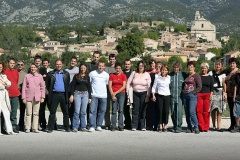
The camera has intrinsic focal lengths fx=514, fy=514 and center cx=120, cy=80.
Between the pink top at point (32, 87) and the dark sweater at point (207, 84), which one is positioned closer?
the pink top at point (32, 87)

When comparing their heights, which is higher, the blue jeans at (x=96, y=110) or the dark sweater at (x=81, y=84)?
the dark sweater at (x=81, y=84)

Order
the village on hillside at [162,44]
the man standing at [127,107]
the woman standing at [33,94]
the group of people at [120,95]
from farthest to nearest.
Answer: the village on hillside at [162,44] → the man standing at [127,107] → the group of people at [120,95] → the woman standing at [33,94]

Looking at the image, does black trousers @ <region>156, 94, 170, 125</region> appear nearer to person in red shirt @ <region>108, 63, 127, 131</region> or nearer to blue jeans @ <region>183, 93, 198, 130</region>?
blue jeans @ <region>183, 93, 198, 130</region>

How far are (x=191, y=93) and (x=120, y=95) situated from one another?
5.00 feet

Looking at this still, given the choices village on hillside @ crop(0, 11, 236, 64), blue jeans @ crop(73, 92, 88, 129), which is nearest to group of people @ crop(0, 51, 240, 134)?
blue jeans @ crop(73, 92, 88, 129)

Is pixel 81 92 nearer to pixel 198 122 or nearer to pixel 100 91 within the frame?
pixel 100 91

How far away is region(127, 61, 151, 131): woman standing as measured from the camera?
11.0 meters

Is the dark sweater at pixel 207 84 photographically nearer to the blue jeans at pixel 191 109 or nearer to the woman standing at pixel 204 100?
the woman standing at pixel 204 100

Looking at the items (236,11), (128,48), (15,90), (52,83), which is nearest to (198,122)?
(52,83)

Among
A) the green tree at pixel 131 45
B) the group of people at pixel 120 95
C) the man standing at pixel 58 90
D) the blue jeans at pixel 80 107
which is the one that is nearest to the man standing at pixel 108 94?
the group of people at pixel 120 95

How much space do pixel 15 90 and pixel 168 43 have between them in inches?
4857

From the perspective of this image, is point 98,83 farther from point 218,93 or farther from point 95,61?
point 218,93

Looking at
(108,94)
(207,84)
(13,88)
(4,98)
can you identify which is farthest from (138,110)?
(4,98)

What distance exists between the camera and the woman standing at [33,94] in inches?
420
